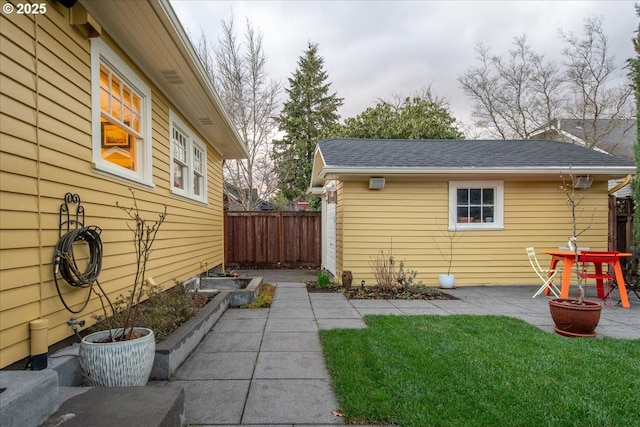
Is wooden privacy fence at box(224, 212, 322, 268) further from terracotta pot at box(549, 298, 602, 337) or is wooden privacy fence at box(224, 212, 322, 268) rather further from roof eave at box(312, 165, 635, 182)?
terracotta pot at box(549, 298, 602, 337)

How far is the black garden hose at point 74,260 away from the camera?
102 inches

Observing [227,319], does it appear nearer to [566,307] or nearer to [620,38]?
[566,307]

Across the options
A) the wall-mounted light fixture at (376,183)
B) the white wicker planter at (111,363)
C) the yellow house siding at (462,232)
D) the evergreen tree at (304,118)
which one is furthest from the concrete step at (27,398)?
the evergreen tree at (304,118)

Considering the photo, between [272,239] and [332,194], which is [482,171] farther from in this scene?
[272,239]

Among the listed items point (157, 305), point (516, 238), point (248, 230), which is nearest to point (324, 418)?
point (157, 305)

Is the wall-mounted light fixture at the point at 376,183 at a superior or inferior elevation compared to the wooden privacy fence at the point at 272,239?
superior

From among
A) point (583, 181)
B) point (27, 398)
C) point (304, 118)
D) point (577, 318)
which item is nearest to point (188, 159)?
point (27, 398)

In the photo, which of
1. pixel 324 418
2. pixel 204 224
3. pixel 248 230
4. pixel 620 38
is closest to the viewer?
pixel 324 418

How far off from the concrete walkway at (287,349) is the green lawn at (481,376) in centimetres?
23

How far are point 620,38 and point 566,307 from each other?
18.3m

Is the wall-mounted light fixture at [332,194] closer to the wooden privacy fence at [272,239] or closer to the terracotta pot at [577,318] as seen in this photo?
the wooden privacy fence at [272,239]

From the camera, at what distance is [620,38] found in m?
Answer: 16.0

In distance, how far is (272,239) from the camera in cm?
1141

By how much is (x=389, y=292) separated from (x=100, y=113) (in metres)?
5.33
